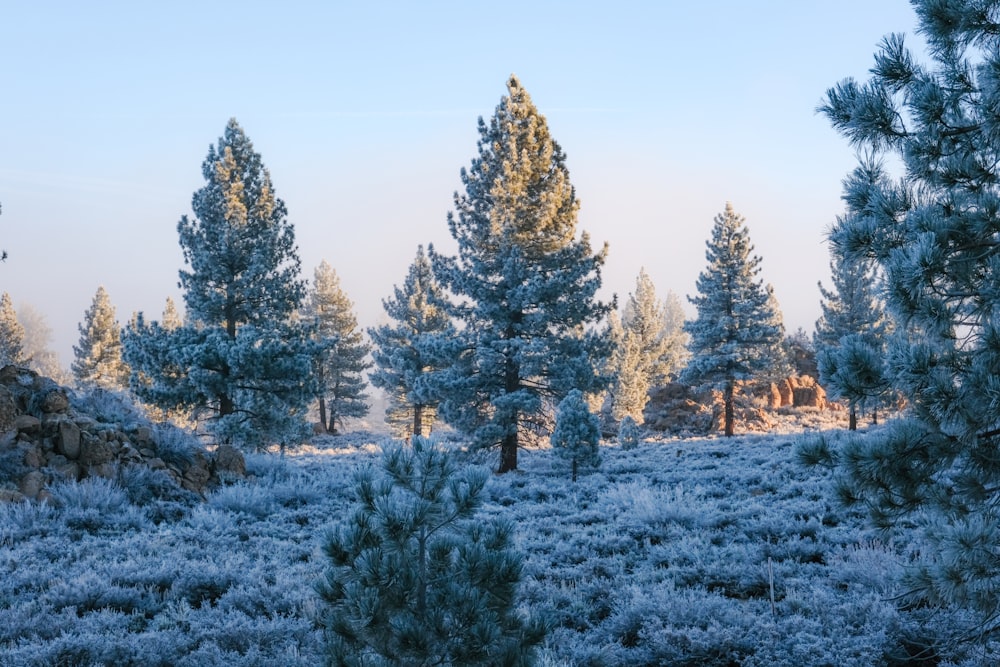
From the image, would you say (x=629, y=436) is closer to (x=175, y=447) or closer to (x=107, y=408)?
(x=175, y=447)

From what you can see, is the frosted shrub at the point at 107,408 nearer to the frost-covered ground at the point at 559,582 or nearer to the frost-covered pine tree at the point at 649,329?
the frost-covered ground at the point at 559,582

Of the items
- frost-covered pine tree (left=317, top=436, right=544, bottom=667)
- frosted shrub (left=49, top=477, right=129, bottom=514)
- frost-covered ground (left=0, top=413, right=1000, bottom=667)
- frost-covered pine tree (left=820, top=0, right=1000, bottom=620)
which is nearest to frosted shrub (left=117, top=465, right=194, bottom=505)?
frost-covered ground (left=0, top=413, right=1000, bottom=667)

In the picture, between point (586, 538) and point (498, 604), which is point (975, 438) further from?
point (586, 538)

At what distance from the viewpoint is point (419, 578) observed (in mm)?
4051

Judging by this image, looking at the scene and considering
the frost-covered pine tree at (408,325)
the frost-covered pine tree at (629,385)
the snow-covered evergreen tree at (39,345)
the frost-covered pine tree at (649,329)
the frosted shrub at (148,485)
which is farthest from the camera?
the snow-covered evergreen tree at (39,345)

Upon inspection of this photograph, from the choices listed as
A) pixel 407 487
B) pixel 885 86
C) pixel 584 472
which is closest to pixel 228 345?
pixel 584 472

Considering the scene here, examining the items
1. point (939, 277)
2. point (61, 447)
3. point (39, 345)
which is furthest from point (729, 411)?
point (39, 345)

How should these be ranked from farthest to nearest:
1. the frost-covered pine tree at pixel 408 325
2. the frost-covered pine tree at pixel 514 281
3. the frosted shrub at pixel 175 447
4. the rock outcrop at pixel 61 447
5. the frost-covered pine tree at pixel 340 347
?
the frost-covered pine tree at pixel 340 347 → the frost-covered pine tree at pixel 408 325 → the frost-covered pine tree at pixel 514 281 → the frosted shrub at pixel 175 447 → the rock outcrop at pixel 61 447

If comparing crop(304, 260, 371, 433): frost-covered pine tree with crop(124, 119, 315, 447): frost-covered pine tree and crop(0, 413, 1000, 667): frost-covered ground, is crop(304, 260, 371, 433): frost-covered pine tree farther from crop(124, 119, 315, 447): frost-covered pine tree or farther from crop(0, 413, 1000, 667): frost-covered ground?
crop(0, 413, 1000, 667): frost-covered ground

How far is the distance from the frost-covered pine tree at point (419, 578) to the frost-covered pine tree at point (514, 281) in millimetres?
14772

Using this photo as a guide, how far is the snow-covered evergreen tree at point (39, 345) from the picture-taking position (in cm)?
7329

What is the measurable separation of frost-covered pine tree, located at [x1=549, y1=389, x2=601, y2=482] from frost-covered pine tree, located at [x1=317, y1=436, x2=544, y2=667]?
13142 millimetres

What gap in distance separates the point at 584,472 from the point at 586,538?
9574 millimetres

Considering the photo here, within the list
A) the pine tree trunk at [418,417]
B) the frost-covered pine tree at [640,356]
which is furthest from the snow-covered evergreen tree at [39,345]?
the frost-covered pine tree at [640,356]
